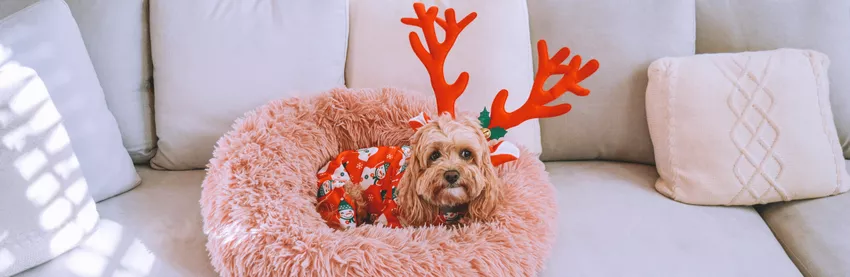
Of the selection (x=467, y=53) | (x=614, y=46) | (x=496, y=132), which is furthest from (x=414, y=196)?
(x=614, y=46)

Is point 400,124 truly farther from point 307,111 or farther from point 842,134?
point 842,134

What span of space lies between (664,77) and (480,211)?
61cm

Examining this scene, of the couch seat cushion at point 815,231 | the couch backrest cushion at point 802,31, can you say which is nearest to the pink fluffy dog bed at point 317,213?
the couch seat cushion at point 815,231

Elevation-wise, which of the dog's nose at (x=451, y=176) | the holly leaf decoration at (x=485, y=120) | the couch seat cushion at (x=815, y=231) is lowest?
the couch seat cushion at (x=815, y=231)

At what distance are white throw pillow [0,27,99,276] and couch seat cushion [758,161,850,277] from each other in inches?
59.3

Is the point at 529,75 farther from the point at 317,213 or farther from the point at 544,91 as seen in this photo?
the point at 317,213

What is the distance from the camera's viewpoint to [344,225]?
47.6 inches

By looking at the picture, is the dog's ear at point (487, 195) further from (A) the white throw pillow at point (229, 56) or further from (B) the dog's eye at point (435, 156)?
(A) the white throw pillow at point (229, 56)

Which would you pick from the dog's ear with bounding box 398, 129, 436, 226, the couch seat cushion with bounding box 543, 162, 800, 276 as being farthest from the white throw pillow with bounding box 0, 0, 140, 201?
the couch seat cushion with bounding box 543, 162, 800, 276

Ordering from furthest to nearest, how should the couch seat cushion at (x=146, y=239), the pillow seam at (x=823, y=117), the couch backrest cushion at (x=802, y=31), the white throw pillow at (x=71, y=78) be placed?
the couch backrest cushion at (x=802, y=31) → the pillow seam at (x=823, y=117) → the white throw pillow at (x=71, y=78) → the couch seat cushion at (x=146, y=239)

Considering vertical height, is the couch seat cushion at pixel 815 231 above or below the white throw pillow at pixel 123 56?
below

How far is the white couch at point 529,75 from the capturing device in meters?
1.29

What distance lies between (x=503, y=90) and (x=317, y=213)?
464 millimetres

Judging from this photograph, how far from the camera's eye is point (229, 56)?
1388mm
